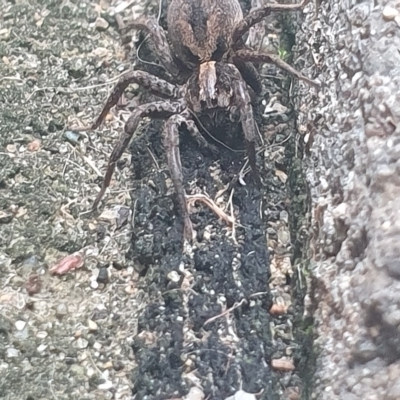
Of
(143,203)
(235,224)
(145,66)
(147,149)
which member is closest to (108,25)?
(145,66)

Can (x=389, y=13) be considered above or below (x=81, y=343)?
above

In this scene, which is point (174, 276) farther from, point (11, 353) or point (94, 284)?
point (11, 353)

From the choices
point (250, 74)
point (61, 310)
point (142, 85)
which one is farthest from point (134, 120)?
point (61, 310)

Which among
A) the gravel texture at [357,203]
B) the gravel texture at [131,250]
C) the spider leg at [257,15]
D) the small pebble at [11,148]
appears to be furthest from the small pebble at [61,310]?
the spider leg at [257,15]

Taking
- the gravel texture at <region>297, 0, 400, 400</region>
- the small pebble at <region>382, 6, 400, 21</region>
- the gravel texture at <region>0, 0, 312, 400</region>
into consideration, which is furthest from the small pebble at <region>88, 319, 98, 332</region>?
the small pebble at <region>382, 6, 400, 21</region>

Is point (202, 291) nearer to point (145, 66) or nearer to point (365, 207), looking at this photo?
point (365, 207)

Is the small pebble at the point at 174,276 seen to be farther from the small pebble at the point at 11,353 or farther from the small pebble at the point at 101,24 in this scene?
the small pebble at the point at 101,24
